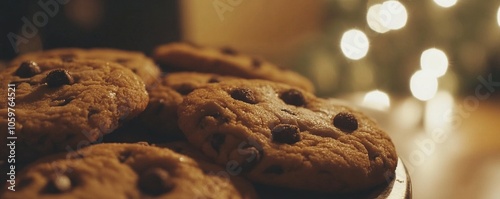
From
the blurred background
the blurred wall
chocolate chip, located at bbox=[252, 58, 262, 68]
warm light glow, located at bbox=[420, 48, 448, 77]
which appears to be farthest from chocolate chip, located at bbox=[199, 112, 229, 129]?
the blurred wall

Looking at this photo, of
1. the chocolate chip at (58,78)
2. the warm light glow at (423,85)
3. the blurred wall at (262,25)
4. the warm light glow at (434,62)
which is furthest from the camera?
the blurred wall at (262,25)

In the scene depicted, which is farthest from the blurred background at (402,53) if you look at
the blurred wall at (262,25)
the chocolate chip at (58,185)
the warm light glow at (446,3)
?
the chocolate chip at (58,185)

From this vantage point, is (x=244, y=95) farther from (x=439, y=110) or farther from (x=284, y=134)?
(x=439, y=110)

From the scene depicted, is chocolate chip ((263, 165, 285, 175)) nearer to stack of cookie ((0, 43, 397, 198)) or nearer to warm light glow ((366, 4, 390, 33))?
stack of cookie ((0, 43, 397, 198))

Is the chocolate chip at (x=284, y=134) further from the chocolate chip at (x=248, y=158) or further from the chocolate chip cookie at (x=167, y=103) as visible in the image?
the chocolate chip cookie at (x=167, y=103)

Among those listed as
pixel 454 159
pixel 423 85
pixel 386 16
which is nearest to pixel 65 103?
pixel 454 159

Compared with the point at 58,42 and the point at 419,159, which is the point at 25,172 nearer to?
the point at 419,159
